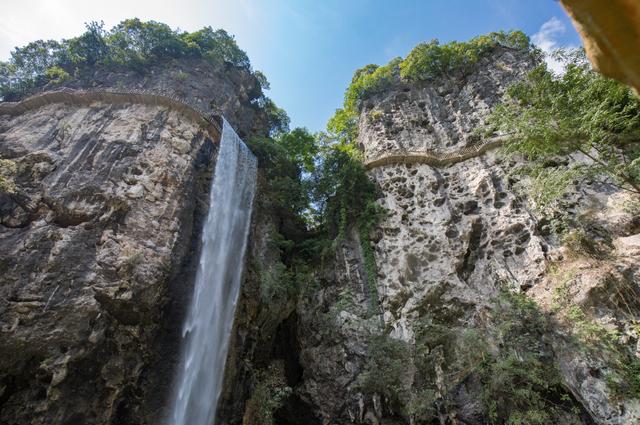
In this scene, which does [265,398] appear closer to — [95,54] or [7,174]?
[7,174]

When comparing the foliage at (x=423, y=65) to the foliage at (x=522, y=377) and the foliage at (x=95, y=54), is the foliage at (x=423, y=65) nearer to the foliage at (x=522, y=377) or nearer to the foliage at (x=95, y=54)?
the foliage at (x=95, y=54)

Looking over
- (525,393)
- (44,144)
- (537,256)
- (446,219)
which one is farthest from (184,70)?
(525,393)

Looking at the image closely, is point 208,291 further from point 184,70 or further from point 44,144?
point 184,70

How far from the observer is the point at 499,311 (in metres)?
8.91

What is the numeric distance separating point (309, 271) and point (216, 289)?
10.9 feet

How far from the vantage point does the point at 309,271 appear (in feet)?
41.5

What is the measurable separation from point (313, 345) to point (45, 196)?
7937 millimetres

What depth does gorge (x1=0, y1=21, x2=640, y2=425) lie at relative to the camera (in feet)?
24.8

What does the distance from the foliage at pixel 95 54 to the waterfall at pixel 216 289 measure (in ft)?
21.4

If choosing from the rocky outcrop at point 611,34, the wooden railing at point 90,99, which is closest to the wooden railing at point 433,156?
the wooden railing at point 90,99

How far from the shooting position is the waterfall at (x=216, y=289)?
347 inches

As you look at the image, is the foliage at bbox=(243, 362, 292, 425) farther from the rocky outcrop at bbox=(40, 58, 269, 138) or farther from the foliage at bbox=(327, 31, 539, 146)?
the foliage at bbox=(327, 31, 539, 146)

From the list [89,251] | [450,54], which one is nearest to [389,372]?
[89,251]

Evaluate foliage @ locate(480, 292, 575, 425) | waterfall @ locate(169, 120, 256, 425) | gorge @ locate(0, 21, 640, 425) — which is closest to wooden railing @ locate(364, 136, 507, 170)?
gorge @ locate(0, 21, 640, 425)
